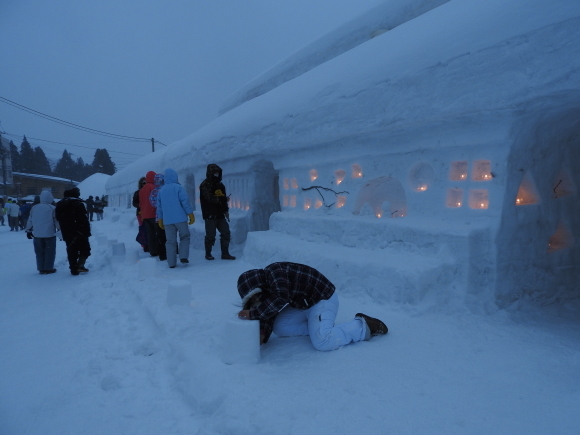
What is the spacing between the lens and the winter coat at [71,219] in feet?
21.5

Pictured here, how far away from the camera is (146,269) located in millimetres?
5688

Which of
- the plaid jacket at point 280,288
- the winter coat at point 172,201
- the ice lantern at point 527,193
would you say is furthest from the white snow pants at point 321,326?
the winter coat at point 172,201

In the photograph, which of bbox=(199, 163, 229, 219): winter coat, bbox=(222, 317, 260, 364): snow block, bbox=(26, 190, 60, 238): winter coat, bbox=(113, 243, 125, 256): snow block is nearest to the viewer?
bbox=(222, 317, 260, 364): snow block

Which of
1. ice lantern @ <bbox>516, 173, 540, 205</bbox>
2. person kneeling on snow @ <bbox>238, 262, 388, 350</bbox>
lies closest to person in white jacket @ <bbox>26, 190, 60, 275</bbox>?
person kneeling on snow @ <bbox>238, 262, 388, 350</bbox>

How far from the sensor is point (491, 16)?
3.89 meters

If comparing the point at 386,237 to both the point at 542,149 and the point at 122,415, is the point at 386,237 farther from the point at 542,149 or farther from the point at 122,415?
the point at 122,415

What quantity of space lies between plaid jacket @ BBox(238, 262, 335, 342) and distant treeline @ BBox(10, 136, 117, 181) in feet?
206

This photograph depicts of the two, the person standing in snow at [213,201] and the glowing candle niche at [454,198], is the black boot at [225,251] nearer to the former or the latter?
the person standing in snow at [213,201]

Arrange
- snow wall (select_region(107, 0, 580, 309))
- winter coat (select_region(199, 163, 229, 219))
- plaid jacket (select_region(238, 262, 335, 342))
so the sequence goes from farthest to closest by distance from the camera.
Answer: winter coat (select_region(199, 163, 229, 219))
snow wall (select_region(107, 0, 580, 309))
plaid jacket (select_region(238, 262, 335, 342))

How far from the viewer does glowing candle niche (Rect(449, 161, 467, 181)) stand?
13.8 feet

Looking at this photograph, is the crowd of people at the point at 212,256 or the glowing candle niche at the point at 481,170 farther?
the glowing candle niche at the point at 481,170

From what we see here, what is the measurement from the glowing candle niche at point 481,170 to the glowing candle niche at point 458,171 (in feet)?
0.38

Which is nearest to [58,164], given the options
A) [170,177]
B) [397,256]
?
[170,177]

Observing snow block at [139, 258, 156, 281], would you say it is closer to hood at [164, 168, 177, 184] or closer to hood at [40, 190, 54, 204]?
hood at [164, 168, 177, 184]
